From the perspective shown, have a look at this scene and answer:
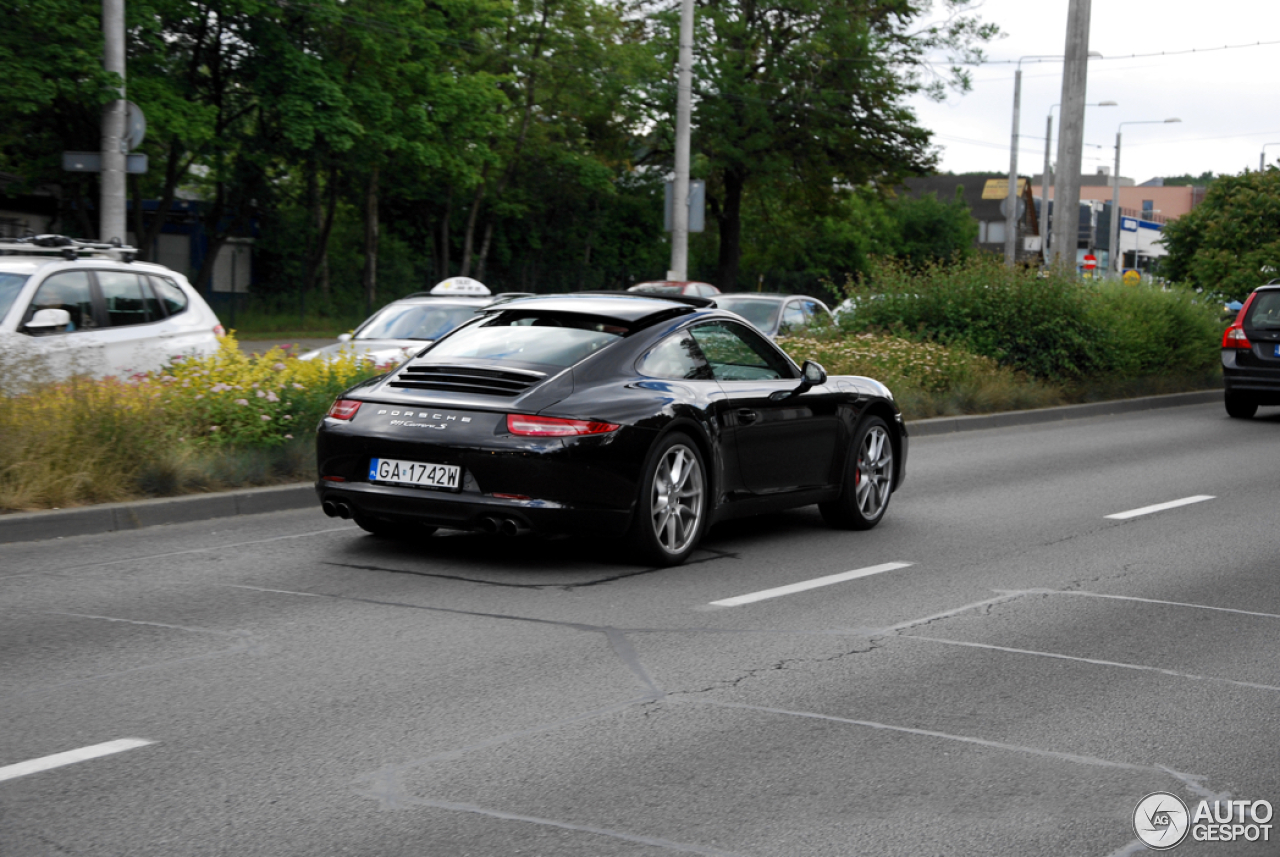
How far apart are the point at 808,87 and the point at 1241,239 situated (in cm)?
1446

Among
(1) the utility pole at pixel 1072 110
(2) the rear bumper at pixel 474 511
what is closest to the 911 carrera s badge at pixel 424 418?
(2) the rear bumper at pixel 474 511

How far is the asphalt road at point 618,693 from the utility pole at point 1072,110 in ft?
51.5

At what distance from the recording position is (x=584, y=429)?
24.5 feet

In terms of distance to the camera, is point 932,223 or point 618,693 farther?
point 932,223

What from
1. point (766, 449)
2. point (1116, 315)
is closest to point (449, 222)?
point (1116, 315)

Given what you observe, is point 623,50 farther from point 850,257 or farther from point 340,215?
point 850,257

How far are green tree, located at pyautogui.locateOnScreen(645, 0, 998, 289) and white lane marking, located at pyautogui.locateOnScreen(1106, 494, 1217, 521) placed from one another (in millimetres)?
31701

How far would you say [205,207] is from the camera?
41.1 m

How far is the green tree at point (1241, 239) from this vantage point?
32.2 meters

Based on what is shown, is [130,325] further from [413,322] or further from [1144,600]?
[1144,600]

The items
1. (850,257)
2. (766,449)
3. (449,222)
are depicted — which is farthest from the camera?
(850,257)

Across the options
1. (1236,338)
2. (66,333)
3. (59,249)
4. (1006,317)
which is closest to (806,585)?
(66,333)

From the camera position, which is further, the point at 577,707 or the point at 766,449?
the point at 766,449

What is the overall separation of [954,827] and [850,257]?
5970 cm
